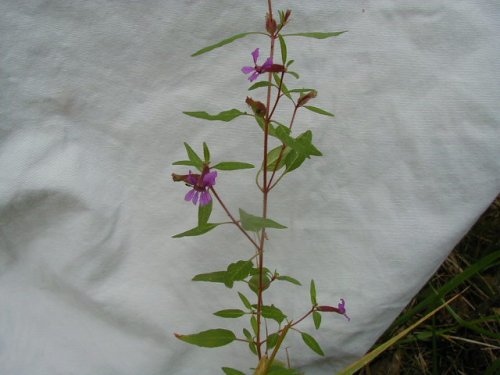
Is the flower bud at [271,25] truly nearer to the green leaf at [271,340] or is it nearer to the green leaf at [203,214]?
the green leaf at [203,214]

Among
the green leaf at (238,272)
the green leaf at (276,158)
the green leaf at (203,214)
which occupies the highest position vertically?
the green leaf at (276,158)

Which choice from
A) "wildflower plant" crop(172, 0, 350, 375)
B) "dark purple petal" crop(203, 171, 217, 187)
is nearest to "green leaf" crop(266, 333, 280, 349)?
"wildflower plant" crop(172, 0, 350, 375)

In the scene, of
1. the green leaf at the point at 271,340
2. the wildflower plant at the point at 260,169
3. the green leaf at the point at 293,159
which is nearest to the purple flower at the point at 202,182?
the wildflower plant at the point at 260,169

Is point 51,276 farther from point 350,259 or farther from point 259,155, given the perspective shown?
point 350,259

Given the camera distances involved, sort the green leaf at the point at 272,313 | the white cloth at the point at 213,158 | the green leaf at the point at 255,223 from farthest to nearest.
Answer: the white cloth at the point at 213,158, the green leaf at the point at 272,313, the green leaf at the point at 255,223

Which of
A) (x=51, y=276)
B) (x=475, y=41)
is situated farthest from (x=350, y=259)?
(x=51, y=276)

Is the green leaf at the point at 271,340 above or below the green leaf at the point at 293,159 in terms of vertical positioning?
below

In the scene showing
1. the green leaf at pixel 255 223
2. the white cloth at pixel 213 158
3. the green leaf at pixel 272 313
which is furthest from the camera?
the white cloth at pixel 213 158

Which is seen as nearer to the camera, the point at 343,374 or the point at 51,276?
the point at 343,374
